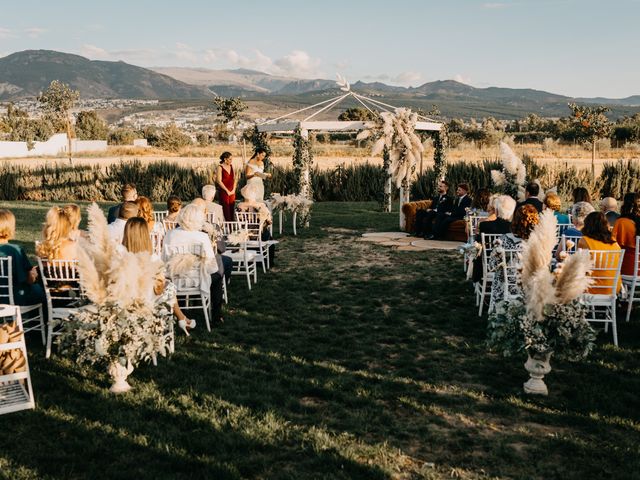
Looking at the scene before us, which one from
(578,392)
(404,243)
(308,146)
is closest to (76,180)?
(308,146)

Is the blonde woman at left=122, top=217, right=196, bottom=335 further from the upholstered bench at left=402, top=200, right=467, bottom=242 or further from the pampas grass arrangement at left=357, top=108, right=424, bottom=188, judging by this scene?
the pampas grass arrangement at left=357, top=108, right=424, bottom=188

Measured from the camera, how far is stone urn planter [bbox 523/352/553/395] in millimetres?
4336

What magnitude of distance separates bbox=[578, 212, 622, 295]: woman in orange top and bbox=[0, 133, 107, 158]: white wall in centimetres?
4898

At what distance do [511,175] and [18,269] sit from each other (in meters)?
8.64

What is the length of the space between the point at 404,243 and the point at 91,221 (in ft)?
26.1

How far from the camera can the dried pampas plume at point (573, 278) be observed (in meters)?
3.95

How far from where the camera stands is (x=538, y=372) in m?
4.36

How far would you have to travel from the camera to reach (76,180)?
21000mm

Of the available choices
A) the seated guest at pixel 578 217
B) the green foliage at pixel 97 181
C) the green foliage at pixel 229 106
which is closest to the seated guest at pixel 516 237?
the seated guest at pixel 578 217

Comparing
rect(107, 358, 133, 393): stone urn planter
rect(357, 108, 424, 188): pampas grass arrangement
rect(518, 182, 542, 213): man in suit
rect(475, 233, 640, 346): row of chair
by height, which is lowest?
rect(107, 358, 133, 393): stone urn planter

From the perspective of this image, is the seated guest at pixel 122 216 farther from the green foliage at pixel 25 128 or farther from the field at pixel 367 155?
the green foliage at pixel 25 128

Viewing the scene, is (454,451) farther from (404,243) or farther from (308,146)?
(308,146)

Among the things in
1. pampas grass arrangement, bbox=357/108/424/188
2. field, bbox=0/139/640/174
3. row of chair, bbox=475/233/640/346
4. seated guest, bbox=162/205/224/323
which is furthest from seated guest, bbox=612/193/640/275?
field, bbox=0/139/640/174

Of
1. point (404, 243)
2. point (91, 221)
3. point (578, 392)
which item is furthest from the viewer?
point (404, 243)
